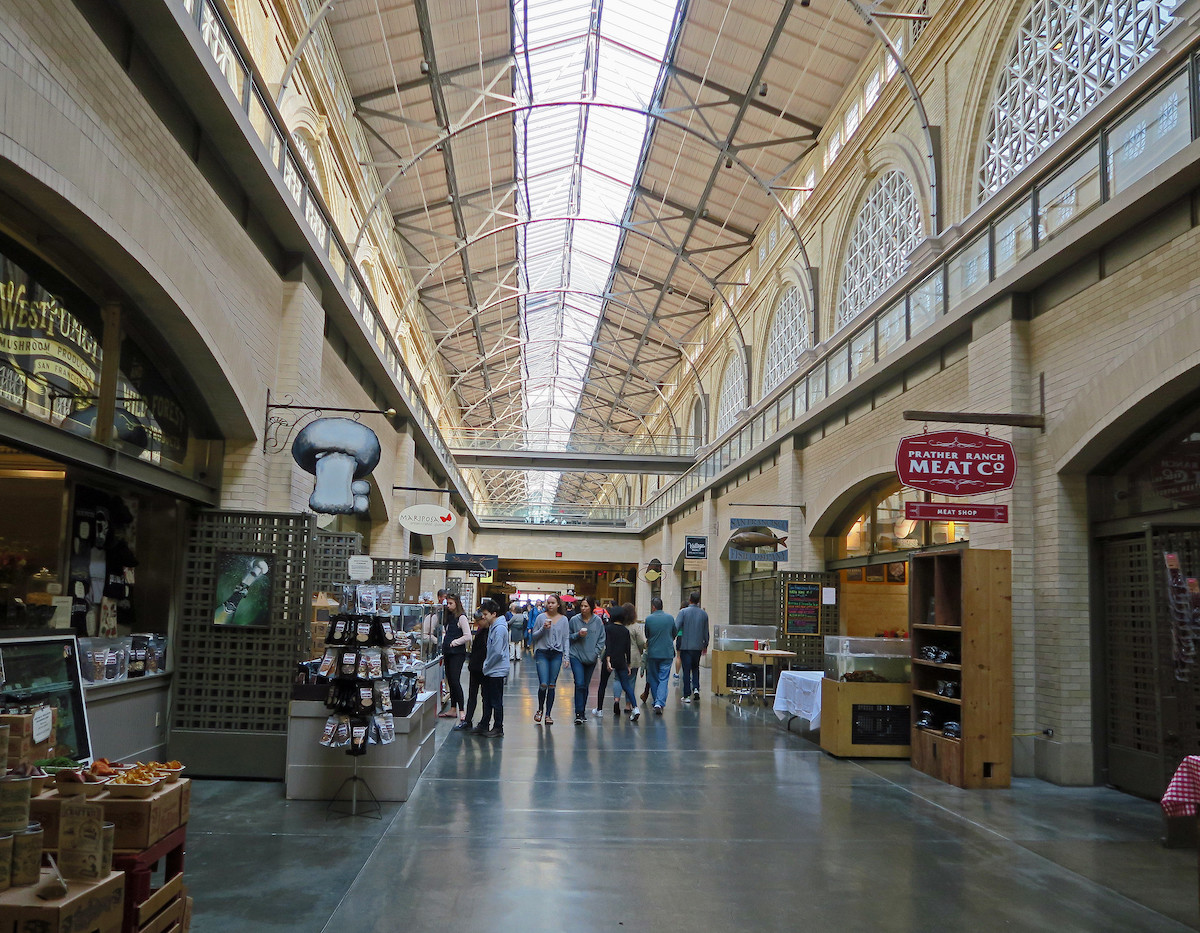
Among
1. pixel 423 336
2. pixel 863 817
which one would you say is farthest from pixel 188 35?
pixel 423 336

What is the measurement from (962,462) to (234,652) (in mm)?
6916

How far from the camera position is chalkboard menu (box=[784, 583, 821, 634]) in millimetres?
15438

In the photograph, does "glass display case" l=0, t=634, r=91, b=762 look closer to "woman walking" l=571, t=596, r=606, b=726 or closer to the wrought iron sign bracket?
the wrought iron sign bracket

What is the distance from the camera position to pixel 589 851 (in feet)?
19.5

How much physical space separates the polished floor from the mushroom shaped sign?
2.65 meters

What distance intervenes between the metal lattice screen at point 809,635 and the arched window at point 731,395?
34.0 feet

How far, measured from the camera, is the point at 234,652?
8.18 m

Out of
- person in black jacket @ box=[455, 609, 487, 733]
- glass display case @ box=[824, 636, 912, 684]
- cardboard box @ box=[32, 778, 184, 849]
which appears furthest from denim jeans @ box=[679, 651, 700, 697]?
cardboard box @ box=[32, 778, 184, 849]

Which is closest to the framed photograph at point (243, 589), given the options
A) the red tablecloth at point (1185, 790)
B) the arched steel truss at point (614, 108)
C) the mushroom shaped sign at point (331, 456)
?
the mushroom shaped sign at point (331, 456)

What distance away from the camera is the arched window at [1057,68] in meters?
9.79

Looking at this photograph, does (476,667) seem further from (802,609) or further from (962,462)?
(802,609)

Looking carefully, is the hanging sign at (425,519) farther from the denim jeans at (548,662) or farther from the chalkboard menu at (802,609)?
the chalkboard menu at (802,609)

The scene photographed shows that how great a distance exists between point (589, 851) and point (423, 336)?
1039 inches

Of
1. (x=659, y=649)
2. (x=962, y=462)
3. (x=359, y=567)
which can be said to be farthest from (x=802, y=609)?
(x=359, y=567)
